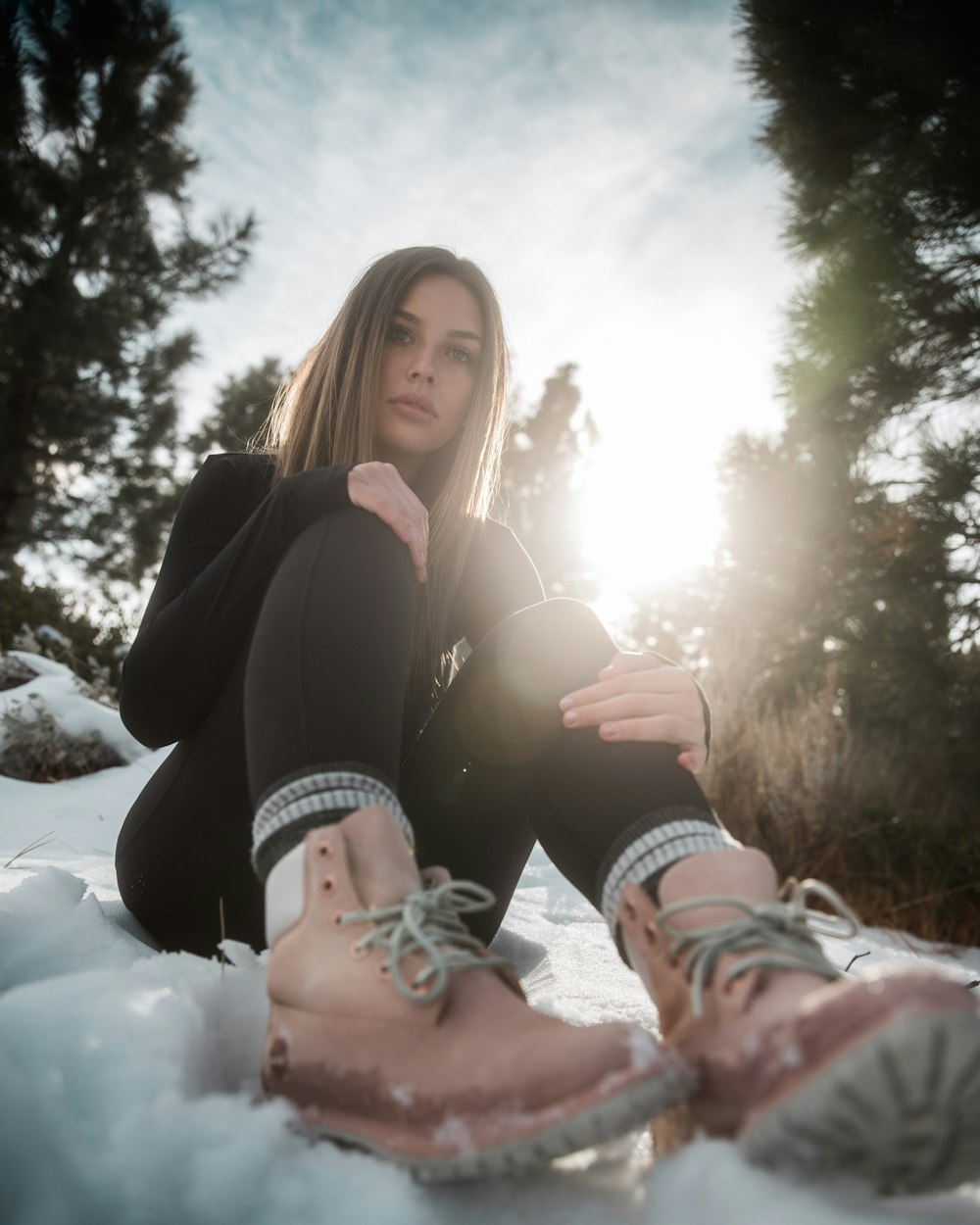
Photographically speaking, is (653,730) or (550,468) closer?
(653,730)

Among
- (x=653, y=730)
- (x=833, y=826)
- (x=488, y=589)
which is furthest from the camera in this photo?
(x=833, y=826)

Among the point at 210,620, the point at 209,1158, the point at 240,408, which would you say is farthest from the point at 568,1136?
the point at 240,408

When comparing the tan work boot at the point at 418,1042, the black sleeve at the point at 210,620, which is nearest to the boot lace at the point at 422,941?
the tan work boot at the point at 418,1042

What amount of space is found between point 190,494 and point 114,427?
9294 millimetres

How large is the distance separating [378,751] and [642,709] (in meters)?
0.30

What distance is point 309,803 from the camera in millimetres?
743

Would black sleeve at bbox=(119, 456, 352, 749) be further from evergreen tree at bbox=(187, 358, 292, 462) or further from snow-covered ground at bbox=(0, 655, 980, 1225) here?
evergreen tree at bbox=(187, 358, 292, 462)

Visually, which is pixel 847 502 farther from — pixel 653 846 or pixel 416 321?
pixel 653 846

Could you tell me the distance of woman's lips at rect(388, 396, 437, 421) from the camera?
165cm

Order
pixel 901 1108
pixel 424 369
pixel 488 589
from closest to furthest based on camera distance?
pixel 901 1108, pixel 488 589, pixel 424 369

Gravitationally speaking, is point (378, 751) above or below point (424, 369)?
below

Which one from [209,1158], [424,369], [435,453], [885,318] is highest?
[885,318]

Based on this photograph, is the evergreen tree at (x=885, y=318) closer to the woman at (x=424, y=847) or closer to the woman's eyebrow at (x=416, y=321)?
the woman's eyebrow at (x=416, y=321)

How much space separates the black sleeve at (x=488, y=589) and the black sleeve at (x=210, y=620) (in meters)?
0.57
